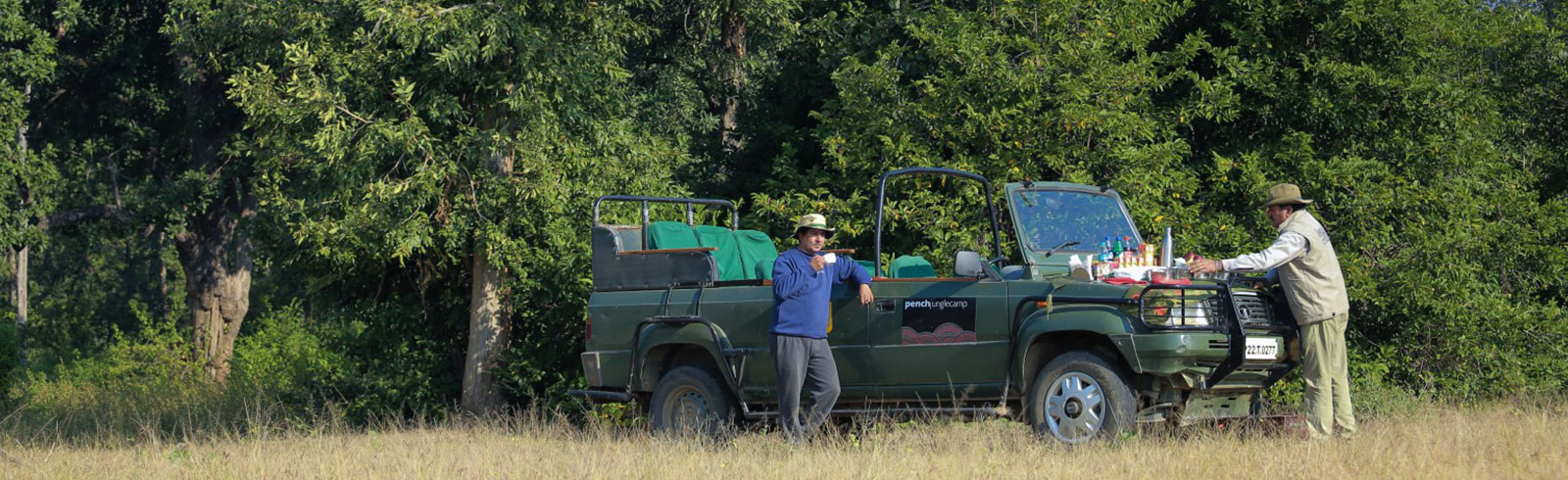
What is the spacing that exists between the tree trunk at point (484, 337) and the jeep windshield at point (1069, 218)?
6500 mm

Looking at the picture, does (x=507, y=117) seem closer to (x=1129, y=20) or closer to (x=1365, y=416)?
(x=1129, y=20)

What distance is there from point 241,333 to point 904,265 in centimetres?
3092

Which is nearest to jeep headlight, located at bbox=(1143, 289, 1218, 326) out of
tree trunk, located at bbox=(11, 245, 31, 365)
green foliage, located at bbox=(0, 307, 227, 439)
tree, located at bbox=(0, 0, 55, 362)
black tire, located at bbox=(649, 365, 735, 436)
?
black tire, located at bbox=(649, 365, 735, 436)

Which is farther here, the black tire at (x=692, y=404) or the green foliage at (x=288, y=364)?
the green foliage at (x=288, y=364)

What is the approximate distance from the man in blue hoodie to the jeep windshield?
1.17 metres

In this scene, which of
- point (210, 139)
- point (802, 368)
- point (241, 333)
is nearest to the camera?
point (802, 368)

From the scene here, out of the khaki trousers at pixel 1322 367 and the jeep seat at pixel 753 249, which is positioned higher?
the jeep seat at pixel 753 249

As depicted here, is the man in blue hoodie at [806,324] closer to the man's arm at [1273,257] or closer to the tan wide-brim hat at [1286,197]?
the man's arm at [1273,257]

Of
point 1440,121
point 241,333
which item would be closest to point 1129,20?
point 1440,121

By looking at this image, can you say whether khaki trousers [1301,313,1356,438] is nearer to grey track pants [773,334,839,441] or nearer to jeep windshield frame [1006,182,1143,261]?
jeep windshield frame [1006,182,1143,261]

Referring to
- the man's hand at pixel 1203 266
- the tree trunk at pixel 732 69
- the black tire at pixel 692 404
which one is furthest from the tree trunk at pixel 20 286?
the man's hand at pixel 1203 266

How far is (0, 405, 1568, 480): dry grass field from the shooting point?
7672mm

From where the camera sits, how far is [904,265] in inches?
394

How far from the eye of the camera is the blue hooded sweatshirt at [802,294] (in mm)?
9305
